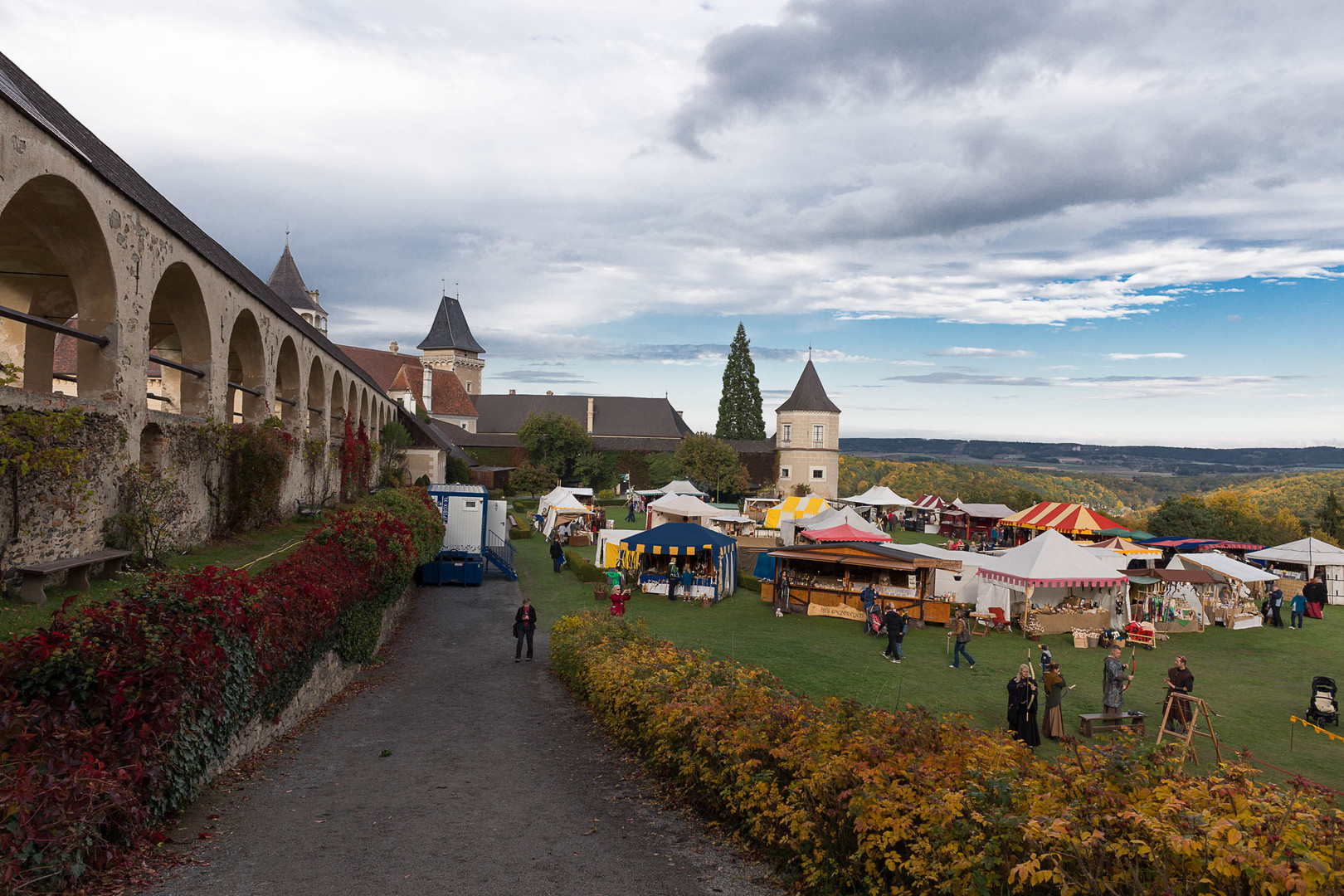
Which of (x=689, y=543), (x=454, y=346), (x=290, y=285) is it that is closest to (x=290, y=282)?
(x=290, y=285)

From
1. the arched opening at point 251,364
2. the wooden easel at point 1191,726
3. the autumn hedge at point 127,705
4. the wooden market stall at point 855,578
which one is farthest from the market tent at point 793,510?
the autumn hedge at point 127,705

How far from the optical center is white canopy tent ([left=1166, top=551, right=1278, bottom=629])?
2170 centimetres

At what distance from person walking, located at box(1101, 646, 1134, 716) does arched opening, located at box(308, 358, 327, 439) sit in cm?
2455

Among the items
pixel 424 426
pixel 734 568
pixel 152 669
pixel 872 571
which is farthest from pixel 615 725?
pixel 424 426

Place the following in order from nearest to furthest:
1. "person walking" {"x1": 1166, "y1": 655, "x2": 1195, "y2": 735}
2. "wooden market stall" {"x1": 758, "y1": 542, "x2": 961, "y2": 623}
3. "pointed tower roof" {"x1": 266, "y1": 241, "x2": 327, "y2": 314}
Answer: "person walking" {"x1": 1166, "y1": 655, "x2": 1195, "y2": 735}
"wooden market stall" {"x1": 758, "y1": 542, "x2": 961, "y2": 623}
"pointed tower roof" {"x1": 266, "y1": 241, "x2": 327, "y2": 314}

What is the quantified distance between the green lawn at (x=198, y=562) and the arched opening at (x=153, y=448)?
1696mm

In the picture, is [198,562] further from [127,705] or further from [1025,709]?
[1025,709]

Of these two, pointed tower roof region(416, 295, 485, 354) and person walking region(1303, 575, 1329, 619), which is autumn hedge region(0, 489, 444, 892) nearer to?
person walking region(1303, 575, 1329, 619)

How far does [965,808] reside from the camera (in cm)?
538

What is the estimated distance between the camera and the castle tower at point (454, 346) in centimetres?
9206

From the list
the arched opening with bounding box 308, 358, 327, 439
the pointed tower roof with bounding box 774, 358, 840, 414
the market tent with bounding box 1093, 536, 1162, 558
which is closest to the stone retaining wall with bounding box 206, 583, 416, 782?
the arched opening with bounding box 308, 358, 327, 439

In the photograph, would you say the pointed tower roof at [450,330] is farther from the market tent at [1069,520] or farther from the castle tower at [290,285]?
the market tent at [1069,520]

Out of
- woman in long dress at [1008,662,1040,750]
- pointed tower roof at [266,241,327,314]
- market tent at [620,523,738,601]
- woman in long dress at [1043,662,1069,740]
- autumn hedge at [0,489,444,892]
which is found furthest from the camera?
pointed tower roof at [266,241,327,314]

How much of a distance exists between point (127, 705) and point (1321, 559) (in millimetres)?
34118
